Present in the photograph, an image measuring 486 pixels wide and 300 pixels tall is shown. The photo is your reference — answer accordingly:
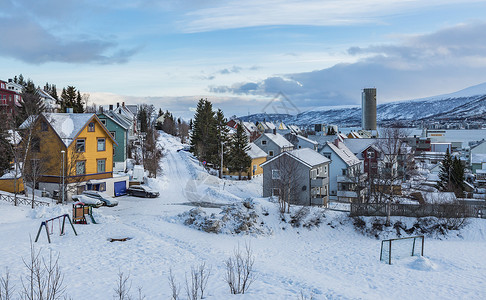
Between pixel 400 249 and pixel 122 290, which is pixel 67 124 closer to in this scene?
pixel 122 290

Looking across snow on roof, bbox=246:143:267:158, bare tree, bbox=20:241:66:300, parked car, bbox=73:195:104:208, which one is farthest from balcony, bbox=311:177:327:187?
bare tree, bbox=20:241:66:300

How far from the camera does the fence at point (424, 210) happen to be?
28906mm

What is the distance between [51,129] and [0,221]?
1480 centimetres

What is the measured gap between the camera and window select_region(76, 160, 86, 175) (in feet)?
120

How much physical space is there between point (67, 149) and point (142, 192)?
903 cm

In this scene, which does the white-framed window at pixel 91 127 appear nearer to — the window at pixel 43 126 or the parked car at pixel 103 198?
the window at pixel 43 126

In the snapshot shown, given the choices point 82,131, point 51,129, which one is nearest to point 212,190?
point 82,131

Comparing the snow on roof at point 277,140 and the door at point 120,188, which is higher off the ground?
the snow on roof at point 277,140

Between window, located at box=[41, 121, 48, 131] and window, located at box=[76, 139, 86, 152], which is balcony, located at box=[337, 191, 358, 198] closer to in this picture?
window, located at box=[76, 139, 86, 152]

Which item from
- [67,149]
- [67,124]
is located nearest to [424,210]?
[67,149]

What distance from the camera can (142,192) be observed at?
39.4 m

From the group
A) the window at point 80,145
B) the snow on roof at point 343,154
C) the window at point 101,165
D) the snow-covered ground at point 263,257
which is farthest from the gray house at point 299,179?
the window at point 80,145

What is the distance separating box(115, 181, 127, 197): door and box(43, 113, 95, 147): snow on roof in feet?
24.2

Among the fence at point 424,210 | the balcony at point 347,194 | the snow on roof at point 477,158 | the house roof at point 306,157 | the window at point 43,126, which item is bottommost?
the balcony at point 347,194
